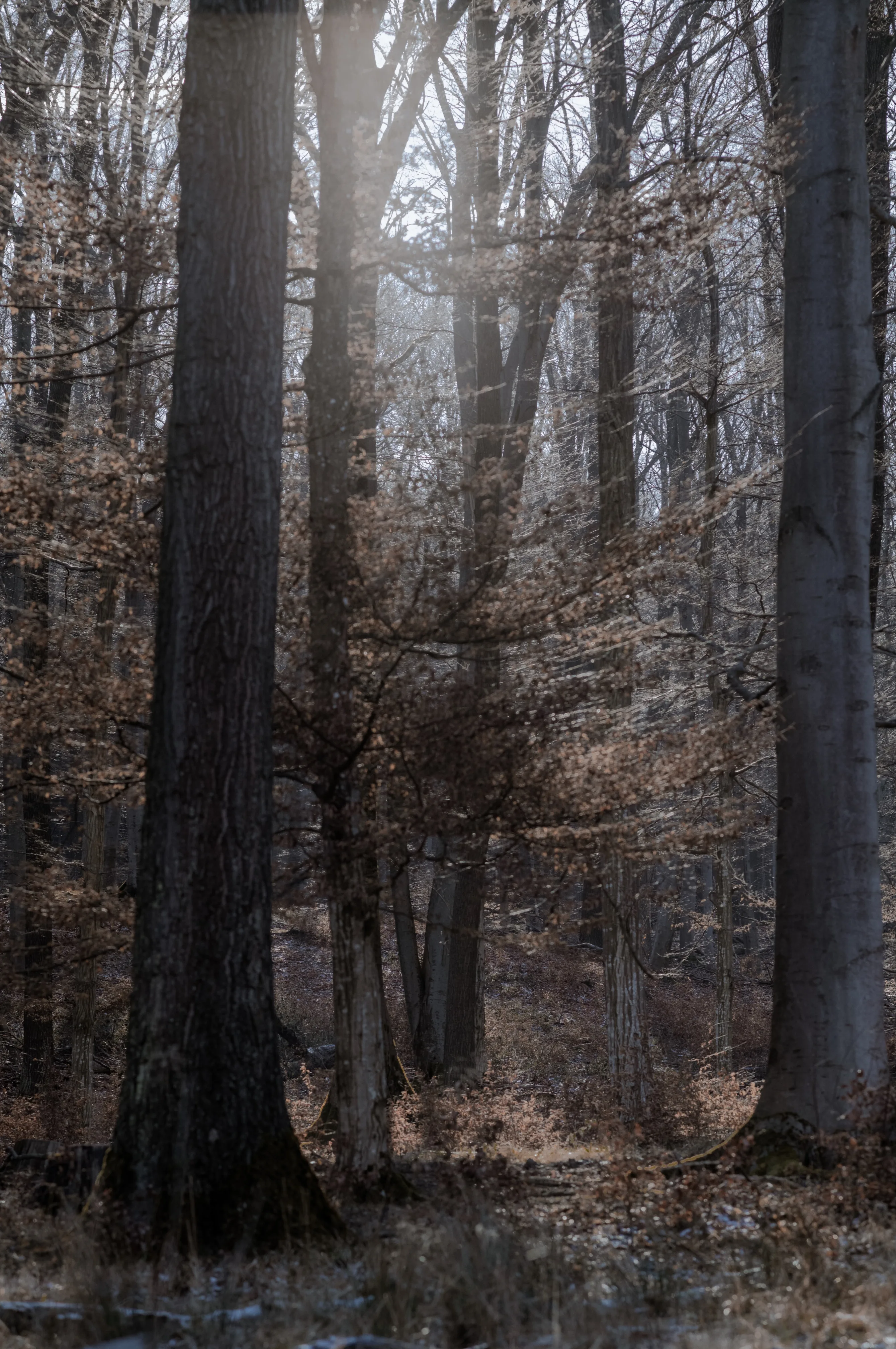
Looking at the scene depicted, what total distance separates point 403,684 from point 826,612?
3013mm

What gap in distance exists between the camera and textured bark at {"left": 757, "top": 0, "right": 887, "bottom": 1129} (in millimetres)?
6703

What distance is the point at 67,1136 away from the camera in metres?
10.9

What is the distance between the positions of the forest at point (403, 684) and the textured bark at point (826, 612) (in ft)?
0.11

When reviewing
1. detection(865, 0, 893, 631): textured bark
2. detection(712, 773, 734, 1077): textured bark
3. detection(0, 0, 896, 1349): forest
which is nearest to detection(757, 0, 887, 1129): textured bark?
detection(0, 0, 896, 1349): forest

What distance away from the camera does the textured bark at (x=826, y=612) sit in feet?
22.0

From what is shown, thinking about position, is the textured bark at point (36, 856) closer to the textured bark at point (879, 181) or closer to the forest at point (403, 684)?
the forest at point (403, 684)

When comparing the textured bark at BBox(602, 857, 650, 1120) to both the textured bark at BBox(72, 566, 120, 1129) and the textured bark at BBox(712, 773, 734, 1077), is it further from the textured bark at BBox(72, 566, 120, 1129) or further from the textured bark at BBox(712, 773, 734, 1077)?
the textured bark at BBox(72, 566, 120, 1129)

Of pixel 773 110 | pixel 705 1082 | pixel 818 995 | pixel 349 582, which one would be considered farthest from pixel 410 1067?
pixel 773 110

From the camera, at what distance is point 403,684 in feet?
21.1

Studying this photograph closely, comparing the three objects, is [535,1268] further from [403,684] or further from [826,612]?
[826,612]

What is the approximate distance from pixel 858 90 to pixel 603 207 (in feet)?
7.59

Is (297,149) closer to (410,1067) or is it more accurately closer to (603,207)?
(603,207)

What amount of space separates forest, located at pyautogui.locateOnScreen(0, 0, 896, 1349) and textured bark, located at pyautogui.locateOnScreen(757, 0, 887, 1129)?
3 centimetres

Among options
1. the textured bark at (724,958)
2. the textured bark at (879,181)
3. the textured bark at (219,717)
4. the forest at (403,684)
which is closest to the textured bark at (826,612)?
the forest at (403,684)
